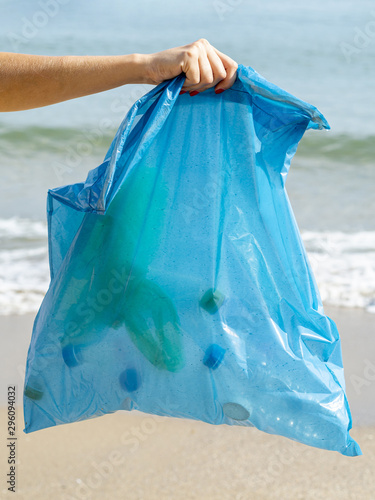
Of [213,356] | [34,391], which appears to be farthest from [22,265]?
[213,356]

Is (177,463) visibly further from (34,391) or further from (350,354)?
(350,354)

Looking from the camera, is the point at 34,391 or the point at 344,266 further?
the point at 344,266

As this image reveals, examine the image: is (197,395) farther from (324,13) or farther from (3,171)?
(324,13)

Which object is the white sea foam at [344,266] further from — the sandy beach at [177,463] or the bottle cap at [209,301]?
the bottle cap at [209,301]

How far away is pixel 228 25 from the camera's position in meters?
13.7

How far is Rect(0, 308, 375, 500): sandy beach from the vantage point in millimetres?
1876

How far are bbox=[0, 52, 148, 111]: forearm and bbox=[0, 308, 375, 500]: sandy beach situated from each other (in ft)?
4.17

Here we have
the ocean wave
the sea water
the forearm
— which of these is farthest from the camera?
the ocean wave

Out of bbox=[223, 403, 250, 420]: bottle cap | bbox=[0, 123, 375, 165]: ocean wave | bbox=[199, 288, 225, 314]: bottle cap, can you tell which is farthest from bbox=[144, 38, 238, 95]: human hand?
bbox=[0, 123, 375, 165]: ocean wave

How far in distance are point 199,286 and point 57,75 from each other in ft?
1.93

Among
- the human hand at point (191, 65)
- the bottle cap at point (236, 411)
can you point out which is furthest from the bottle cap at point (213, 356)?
the human hand at point (191, 65)

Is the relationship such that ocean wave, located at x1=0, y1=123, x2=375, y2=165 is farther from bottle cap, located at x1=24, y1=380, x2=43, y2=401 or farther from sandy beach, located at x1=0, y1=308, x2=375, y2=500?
bottle cap, located at x1=24, y1=380, x2=43, y2=401

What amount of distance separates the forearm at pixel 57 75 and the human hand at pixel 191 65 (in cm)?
3

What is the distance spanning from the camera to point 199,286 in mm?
1393
